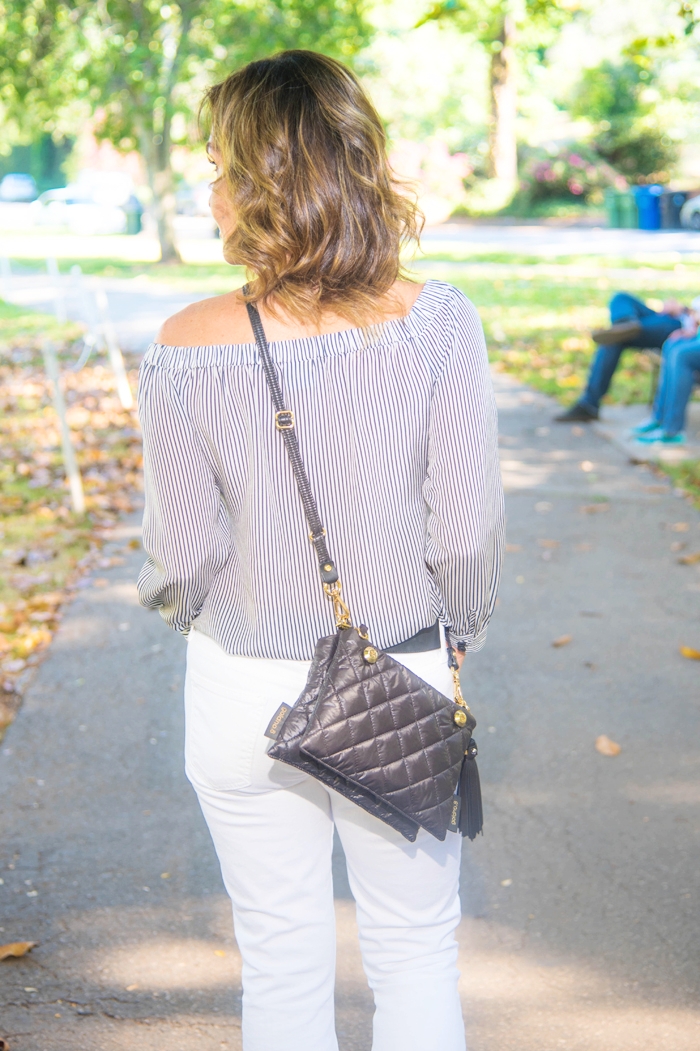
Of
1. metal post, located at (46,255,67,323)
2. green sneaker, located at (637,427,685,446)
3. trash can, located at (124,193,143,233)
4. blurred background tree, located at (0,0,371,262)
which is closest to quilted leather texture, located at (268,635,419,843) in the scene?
green sneaker, located at (637,427,685,446)

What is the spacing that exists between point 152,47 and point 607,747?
65.6 feet

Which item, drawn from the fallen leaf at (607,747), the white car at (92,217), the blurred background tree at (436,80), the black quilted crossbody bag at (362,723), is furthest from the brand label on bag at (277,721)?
the white car at (92,217)

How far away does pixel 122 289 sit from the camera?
1878 centimetres

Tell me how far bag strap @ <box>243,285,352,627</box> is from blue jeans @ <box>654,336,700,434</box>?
6477 millimetres

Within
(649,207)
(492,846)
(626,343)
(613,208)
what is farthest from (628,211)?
(492,846)

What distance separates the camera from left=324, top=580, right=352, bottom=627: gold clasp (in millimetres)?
1677

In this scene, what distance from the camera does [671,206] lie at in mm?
25109

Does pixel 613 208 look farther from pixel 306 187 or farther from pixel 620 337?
pixel 306 187

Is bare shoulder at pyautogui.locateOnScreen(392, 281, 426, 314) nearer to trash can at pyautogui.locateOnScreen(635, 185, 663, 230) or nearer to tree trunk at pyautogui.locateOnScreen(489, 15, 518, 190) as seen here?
trash can at pyautogui.locateOnScreen(635, 185, 663, 230)

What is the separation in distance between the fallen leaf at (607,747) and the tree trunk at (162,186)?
21179 millimetres

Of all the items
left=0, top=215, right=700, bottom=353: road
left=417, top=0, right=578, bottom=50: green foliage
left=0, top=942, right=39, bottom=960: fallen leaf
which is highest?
left=417, top=0, right=578, bottom=50: green foliage

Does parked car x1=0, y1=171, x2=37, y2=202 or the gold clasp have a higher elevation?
the gold clasp

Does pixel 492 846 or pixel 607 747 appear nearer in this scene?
pixel 492 846

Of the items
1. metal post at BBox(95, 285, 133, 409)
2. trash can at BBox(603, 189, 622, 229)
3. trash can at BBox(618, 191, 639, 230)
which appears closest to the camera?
metal post at BBox(95, 285, 133, 409)
